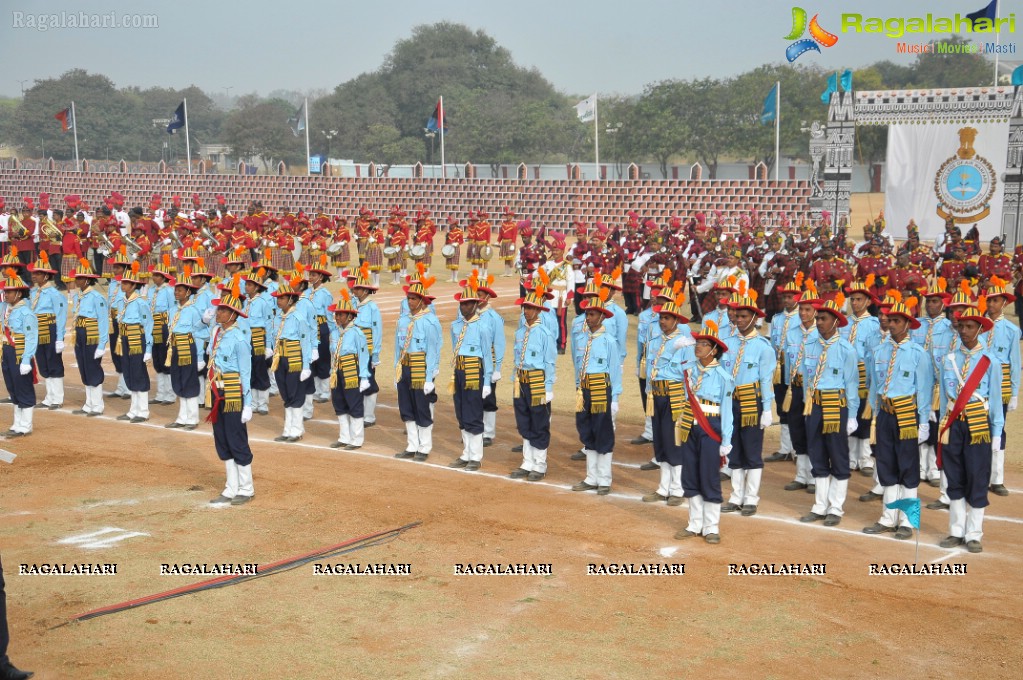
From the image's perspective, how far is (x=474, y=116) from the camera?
221 ft

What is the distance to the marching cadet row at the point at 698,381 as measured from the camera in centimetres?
1031

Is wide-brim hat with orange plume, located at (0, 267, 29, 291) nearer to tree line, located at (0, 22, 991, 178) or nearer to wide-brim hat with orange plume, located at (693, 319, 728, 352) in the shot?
wide-brim hat with orange plume, located at (693, 319, 728, 352)

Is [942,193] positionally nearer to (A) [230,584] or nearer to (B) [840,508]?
(B) [840,508]

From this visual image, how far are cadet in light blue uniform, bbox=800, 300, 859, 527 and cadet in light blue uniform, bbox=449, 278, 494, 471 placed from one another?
13.0 feet

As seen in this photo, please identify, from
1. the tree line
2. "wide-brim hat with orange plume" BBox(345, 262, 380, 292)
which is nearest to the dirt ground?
"wide-brim hat with orange plume" BBox(345, 262, 380, 292)

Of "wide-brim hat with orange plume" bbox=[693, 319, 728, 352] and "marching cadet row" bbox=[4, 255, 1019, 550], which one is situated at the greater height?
"wide-brim hat with orange plume" bbox=[693, 319, 728, 352]

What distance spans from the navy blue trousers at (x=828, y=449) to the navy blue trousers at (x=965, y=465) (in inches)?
44.9

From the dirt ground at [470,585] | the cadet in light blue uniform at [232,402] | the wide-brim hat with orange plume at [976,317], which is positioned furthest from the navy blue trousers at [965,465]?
the cadet in light blue uniform at [232,402]

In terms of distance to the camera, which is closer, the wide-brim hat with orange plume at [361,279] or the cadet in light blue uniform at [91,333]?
the wide-brim hat with orange plume at [361,279]

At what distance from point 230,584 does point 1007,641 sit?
635 cm

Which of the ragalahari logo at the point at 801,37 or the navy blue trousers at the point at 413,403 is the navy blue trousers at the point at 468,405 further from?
the ragalahari logo at the point at 801,37

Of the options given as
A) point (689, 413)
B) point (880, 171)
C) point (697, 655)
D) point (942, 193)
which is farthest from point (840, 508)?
point (880, 171)

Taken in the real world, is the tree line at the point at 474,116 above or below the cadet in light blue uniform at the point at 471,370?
above

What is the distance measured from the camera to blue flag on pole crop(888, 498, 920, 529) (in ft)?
31.9
